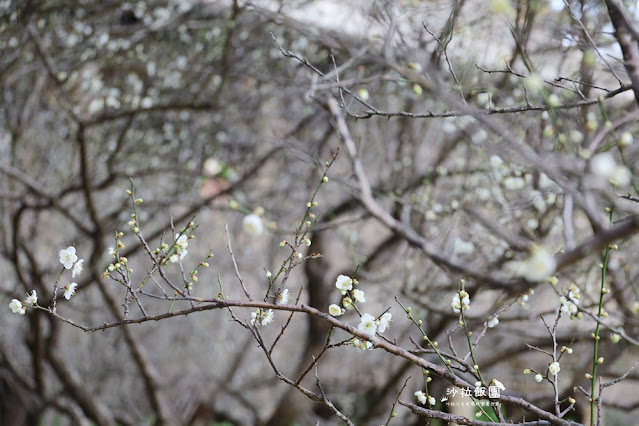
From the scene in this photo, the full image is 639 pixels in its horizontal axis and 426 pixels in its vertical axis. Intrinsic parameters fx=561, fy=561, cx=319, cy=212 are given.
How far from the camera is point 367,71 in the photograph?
334cm

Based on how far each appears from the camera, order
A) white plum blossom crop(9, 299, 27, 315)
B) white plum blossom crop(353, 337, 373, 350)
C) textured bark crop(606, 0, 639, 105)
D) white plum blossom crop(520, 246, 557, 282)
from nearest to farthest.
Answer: white plum blossom crop(520, 246, 557, 282)
textured bark crop(606, 0, 639, 105)
white plum blossom crop(353, 337, 373, 350)
white plum blossom crop(9, 299, 27, 315)

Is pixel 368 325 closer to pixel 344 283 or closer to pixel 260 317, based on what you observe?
pixel 344 283

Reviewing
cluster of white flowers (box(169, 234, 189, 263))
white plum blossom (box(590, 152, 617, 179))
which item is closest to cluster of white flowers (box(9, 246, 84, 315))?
cluster of white flowers (box(169, 234, 189, 263))

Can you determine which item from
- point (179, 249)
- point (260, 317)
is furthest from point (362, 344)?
point (179, 249)

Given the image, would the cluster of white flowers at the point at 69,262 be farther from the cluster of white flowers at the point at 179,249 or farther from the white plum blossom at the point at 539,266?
A: the white plum blossom at the point at 539,266

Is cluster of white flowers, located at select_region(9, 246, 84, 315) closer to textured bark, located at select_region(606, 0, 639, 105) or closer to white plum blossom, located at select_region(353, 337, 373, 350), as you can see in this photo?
white plum blossom, located at select_region(353, 337, 373, 350)

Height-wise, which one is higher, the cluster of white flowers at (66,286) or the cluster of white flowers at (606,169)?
the cluster of white flowers at (606,169)

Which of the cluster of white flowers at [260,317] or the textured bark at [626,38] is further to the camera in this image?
the cluster of white flowers at [260,317]

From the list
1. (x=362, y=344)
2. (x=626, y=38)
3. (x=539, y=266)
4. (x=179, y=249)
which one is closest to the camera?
(x=539, y=266)

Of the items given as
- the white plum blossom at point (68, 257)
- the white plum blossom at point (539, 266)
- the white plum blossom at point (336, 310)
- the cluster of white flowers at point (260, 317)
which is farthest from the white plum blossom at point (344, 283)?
the white plum blossom at point (68, 257)

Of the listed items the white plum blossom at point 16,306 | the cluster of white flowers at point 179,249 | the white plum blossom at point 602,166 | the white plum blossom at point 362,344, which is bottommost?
the white plum blossom at point 16,306

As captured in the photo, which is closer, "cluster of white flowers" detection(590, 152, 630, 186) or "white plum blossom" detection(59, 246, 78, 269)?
"cluster of white flowers" detection(590, 152, 630, 186)

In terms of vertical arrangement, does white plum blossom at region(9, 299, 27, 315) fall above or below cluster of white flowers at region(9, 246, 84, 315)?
below

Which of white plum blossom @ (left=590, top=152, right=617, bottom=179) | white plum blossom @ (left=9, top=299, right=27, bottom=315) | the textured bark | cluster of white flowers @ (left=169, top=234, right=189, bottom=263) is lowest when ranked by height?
white plum blossom @ (left=9, top=299, right=27, bottom=315)
